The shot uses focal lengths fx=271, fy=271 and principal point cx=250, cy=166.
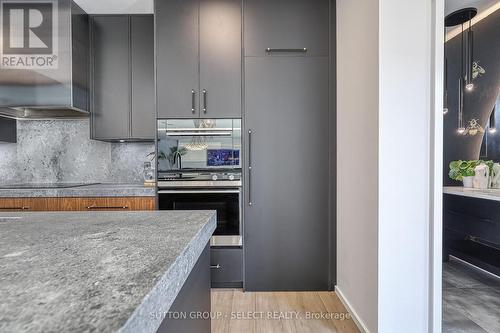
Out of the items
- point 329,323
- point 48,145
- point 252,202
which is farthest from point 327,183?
point 48,145

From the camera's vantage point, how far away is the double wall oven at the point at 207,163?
2.37 metres

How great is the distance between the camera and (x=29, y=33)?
246 centimetres

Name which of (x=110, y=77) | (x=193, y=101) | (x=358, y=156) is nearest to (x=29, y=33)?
(x=110, y=77)

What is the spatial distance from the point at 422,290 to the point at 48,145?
357cm

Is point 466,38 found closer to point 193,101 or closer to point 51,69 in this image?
point 193,101

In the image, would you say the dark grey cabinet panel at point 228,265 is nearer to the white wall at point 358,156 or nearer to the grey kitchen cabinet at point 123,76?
the white wall at point 358,156

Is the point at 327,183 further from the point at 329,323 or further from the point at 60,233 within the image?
the point at 60,233

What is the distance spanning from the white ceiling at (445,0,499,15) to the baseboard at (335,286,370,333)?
2.80m

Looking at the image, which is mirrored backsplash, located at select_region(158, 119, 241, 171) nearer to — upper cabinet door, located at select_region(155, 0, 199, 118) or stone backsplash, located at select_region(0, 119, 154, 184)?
upper cabinet door, located at select_region(155, 0, 199, 118)

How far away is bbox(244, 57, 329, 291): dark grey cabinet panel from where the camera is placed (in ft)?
7.79

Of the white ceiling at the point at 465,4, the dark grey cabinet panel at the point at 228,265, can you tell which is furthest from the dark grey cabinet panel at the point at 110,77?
the white ceiling at the point at 465,4

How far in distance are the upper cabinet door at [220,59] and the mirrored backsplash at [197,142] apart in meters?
0.10

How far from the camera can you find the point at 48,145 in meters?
2.91

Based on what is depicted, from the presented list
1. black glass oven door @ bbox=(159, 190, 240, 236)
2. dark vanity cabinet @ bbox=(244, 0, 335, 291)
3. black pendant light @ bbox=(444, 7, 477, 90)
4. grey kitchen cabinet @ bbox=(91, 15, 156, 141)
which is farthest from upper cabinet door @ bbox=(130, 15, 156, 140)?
black pendant light @ bbox=(444, 7, 477, 90)
